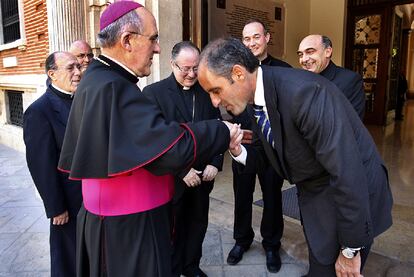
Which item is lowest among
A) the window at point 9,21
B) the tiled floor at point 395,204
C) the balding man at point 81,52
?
the tiled floor at point 395,204

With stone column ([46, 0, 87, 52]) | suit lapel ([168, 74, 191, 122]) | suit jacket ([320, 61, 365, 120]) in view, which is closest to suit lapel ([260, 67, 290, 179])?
suit lapel ([168, 74, 191, 122])

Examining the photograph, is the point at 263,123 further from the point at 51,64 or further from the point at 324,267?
the point at 51,64

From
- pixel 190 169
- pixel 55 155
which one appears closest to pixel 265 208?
pixel 190 169

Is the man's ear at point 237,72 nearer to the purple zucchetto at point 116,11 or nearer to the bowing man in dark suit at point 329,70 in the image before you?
the purple zucchetto at point 116,11

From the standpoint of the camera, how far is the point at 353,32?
9922 millimetres

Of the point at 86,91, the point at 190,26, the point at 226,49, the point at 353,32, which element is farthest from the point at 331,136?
the point at 353,32

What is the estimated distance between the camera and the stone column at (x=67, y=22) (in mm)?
4984

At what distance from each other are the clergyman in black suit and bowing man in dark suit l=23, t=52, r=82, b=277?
1.35 meters

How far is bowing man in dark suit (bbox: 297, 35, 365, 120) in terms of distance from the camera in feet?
9.94

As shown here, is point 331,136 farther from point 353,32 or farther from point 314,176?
point 353,32

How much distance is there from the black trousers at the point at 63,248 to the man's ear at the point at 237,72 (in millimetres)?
1741

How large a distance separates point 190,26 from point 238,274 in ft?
10.3

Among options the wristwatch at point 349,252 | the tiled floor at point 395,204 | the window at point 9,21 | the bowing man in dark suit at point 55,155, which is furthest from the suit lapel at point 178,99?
the window at point 9,21

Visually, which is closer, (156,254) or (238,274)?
(156,254)
